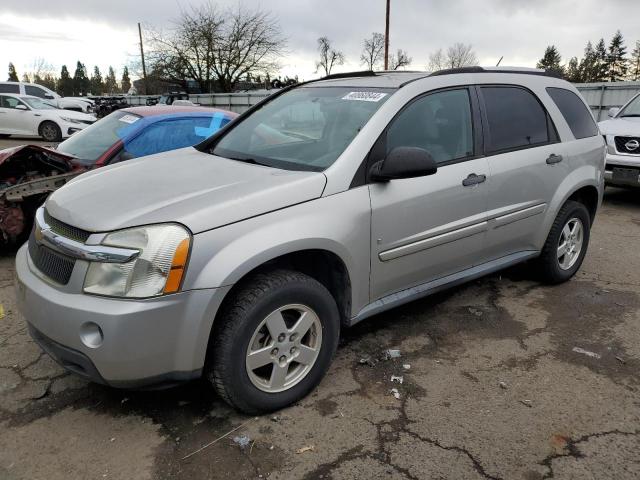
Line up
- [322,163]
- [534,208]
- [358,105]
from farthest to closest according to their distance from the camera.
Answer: [534,208] < [358,105] < [322,163]

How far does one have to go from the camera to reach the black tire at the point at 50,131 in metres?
15.3

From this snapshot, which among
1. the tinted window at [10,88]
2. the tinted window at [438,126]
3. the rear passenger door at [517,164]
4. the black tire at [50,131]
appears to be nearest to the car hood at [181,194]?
the tinted window at [438,126]

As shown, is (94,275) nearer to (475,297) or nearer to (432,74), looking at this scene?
(432,74)

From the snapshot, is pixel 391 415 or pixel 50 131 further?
pixel 50 131

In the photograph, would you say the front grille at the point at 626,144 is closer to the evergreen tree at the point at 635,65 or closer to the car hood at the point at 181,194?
the car hood at the point at 181,194

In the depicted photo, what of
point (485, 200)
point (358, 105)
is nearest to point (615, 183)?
point (485, 200)

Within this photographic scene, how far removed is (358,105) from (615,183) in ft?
19.8

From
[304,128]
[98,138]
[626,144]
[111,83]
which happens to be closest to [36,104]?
[98,138]

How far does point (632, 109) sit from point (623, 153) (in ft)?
4.92

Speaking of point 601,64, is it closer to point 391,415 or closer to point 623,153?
point 623,153

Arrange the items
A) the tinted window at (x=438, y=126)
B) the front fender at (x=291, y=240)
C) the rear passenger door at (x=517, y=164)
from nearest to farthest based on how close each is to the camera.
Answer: the front fender at (x=291, y=240) → the tinted window at (x=438, y=126) → the rear passenger door at (x=517, y=164)

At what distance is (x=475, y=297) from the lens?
431 centimetres

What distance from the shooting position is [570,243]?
451 cm

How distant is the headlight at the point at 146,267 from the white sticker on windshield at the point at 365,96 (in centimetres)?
154
